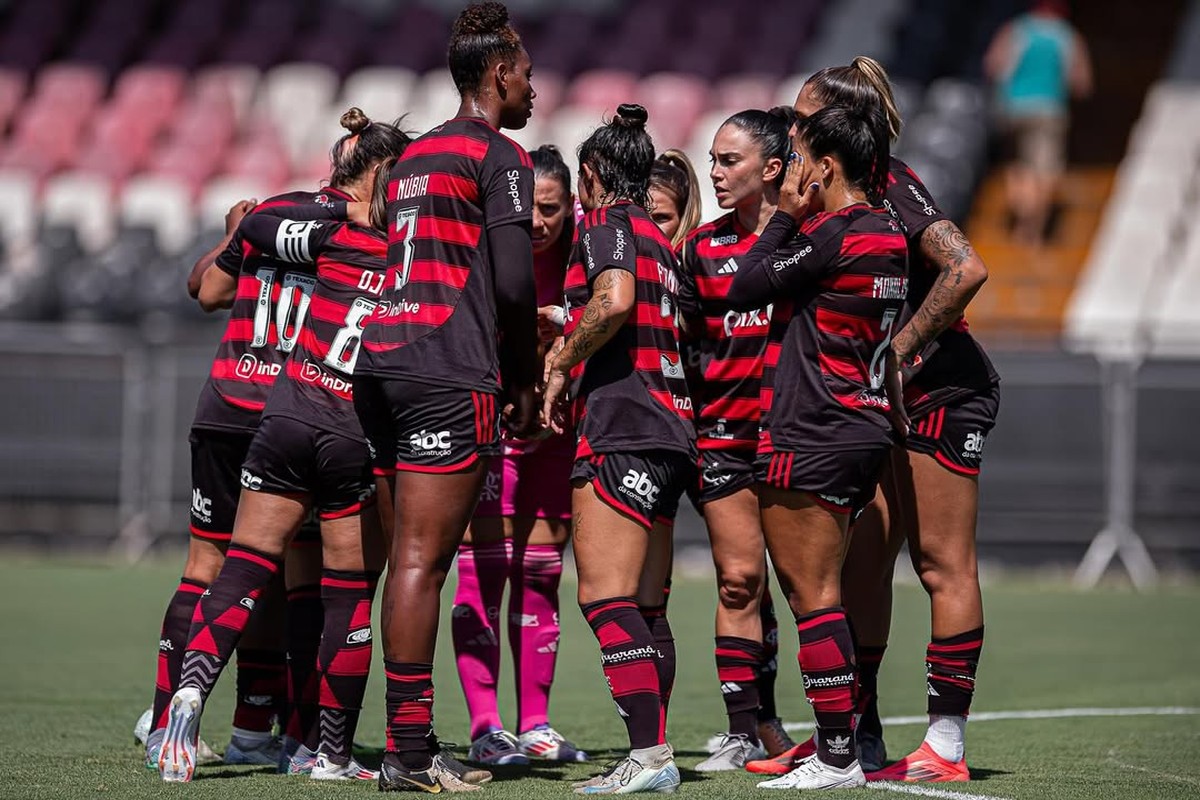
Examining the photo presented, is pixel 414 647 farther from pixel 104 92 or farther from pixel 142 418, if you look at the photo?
pixel 104 92

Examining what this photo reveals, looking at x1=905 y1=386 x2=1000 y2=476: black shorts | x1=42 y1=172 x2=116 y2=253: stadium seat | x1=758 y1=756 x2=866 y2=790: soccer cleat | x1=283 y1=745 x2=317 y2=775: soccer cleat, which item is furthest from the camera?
x1=42 y1=172 x2=116 y2=253: stadium seat

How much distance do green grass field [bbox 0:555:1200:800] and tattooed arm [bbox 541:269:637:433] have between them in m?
1.44

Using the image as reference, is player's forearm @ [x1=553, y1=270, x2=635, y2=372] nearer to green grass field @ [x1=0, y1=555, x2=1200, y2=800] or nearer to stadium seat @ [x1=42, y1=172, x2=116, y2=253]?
green grass field @ [x1=0, y1=555, x2=1200, y2=800]

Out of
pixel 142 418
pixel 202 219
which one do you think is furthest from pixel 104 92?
pixel 142 418

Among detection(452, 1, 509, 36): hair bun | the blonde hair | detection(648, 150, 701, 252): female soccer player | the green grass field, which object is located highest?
detection(452, 1, 509, 36): hair bun

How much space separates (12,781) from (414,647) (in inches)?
55.7

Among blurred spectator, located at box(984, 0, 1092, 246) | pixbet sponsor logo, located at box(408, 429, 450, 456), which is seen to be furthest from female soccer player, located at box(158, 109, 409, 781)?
blurred spectator, located at box(984, 0, 1092, 246)

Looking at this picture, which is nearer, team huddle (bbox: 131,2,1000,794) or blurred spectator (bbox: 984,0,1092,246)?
team huddle (bbox: 131,2,1000,794)

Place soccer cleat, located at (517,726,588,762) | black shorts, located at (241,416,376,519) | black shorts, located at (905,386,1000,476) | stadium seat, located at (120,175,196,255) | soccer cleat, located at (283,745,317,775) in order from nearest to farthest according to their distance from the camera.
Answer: black shorts, located at (241,416,376,519)
soccer cleat, located at (283,745,317,775)
black shorts, located at (905,386,1000,476)
soccer cleat, located at (517,726,588,762)
stadium seat, located at (120,175,196,255)

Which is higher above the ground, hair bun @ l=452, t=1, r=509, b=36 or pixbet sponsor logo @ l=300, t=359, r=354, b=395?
hair bun @ l=452, t=1, r=509, b=36

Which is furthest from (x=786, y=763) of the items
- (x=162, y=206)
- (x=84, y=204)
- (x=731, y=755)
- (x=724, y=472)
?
(x=84, y=204)

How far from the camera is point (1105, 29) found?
989 inches

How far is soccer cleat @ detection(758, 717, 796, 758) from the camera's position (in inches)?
255

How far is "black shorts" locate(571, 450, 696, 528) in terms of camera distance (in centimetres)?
554
